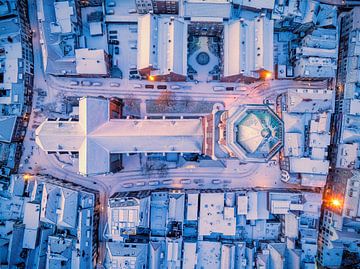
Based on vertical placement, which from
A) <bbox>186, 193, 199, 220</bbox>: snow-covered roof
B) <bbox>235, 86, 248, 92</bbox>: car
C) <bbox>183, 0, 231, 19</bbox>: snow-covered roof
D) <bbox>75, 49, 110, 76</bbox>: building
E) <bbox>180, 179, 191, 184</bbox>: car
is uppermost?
<bbox>183, 0, 231, 19</bbox>: snow-covered roof

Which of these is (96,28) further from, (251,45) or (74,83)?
(251,45)

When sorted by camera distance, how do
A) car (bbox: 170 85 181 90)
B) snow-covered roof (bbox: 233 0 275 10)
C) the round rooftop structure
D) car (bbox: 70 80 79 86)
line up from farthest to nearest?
car (bbox: 170 85 181 90) < car (bbox: 70 80 79 86) < snow-covered roof (bbox: 233 0 275 10) < the round rooftop structure

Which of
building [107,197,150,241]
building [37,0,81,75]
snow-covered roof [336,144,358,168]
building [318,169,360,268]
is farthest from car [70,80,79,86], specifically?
building [318,169,360,268]

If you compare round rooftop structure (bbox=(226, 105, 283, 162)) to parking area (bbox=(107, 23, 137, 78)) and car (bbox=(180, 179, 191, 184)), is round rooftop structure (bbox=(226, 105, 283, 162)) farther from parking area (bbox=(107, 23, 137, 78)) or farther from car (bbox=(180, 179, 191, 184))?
parking area (bbox=(107, 23, 137, 78))

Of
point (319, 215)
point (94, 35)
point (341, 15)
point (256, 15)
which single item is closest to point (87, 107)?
point (94, 35)

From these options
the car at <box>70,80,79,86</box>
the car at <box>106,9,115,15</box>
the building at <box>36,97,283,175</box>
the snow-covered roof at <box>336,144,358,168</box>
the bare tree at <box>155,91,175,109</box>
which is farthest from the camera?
the bare tree at <box>155,91,175,109</box>

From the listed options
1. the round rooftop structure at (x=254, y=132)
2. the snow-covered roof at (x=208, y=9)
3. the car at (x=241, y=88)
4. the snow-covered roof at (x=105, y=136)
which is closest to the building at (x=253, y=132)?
the round rooftop structure at (x=254, y=132)

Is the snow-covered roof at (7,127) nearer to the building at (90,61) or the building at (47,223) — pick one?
the building at (47,223)
